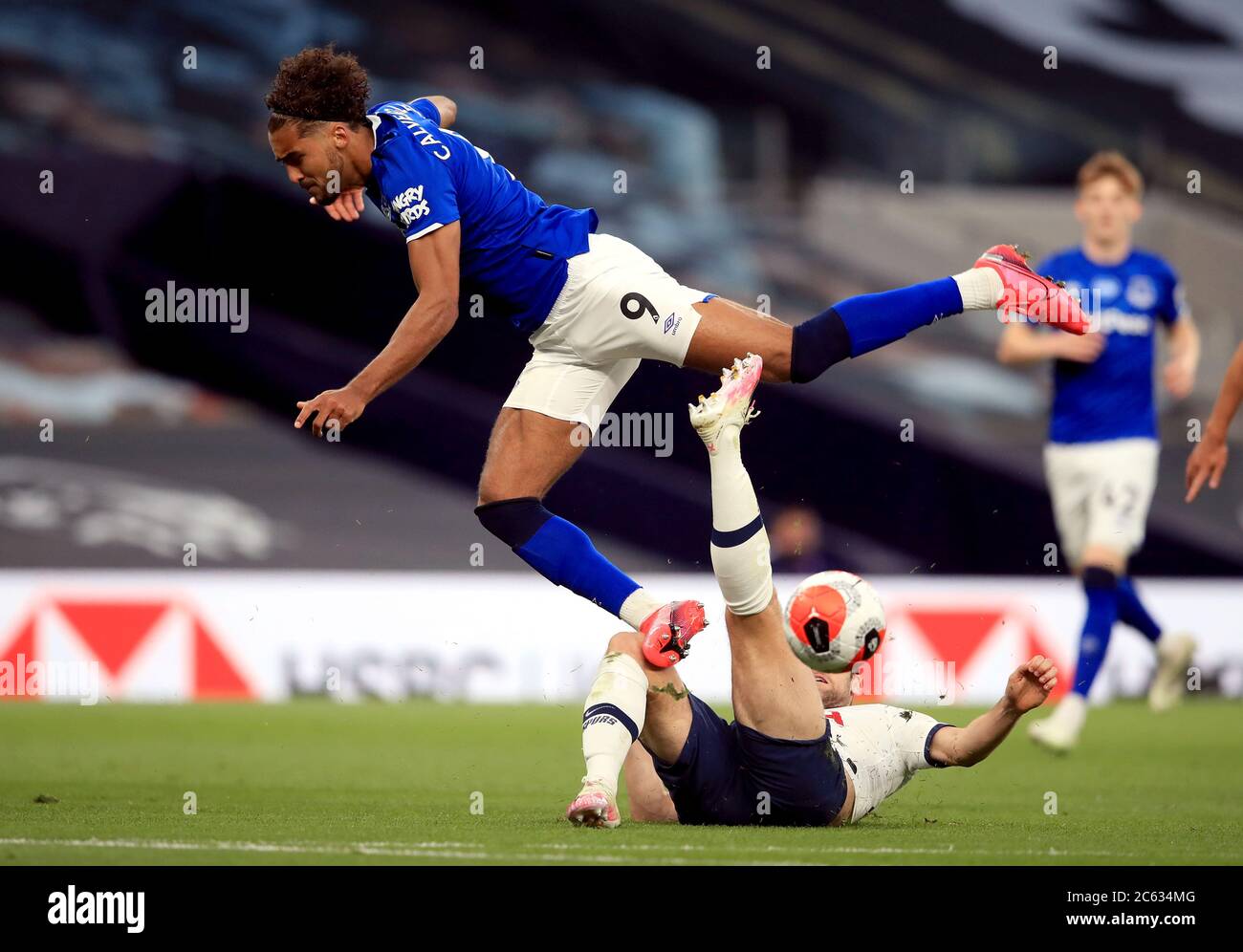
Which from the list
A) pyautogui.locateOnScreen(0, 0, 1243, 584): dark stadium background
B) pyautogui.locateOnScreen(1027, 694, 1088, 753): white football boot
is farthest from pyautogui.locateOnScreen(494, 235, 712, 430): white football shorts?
pyautogui.locateOnScreen(0, 0, 1243, 584): dark stadium background

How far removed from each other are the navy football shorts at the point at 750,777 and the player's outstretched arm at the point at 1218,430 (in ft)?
4.69

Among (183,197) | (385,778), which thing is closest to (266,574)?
(183,197)

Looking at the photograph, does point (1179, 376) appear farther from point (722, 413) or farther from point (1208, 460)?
point (722, 413)

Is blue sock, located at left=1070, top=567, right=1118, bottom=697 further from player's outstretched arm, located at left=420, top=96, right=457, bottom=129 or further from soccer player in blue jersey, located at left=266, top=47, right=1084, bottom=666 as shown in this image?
player's outstretched arm, located at left=420, top=96, right=457, bottom=129

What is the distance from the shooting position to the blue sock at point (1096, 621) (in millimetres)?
8070

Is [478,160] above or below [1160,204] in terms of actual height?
below

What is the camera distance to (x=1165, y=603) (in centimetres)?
1251

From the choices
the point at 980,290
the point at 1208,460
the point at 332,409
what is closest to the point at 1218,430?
the point at 1208,460

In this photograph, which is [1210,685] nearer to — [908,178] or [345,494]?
[908,178]

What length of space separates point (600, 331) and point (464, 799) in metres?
1.71

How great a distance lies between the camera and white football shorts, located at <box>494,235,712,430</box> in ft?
18.3

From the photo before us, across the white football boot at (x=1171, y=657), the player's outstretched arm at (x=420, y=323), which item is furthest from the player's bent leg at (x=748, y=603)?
the white football boot at (x=1171, y=657)

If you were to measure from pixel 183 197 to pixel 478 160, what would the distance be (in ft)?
32.6

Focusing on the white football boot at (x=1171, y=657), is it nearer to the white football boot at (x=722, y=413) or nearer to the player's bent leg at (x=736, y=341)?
the player's bent leg at (x=736, y=341)
